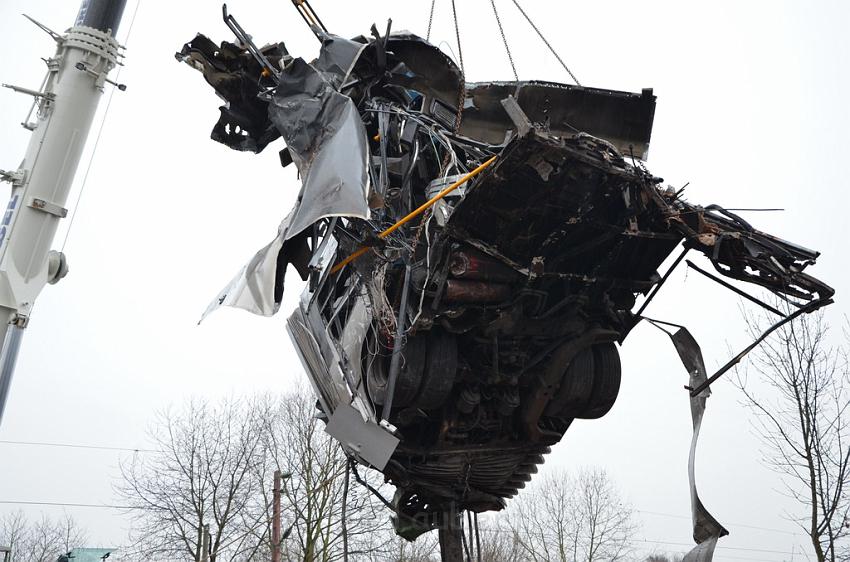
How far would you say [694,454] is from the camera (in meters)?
7.18

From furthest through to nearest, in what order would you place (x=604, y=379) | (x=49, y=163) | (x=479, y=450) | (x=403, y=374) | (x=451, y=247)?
1. (x=49, y=163)
2. (x=479, y=450)
3. (x=604, y=379)
4. (x=403, y=374)
5. (x=451, y=247)

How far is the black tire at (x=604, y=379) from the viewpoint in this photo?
7828 millimetres

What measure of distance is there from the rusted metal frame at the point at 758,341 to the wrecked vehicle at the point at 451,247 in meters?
0.03

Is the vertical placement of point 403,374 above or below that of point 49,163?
below

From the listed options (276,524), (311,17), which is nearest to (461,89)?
(311,17)

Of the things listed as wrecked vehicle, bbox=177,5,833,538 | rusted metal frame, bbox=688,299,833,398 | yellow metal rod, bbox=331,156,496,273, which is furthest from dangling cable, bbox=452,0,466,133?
rusted metal frame, bbox=688,299,833,398

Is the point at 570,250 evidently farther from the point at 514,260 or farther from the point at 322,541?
the point at 322,541

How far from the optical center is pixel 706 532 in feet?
22.7

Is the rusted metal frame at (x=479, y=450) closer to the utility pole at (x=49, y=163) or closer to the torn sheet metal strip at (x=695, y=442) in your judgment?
the torn sheet metal strip at (x=695, y=442)

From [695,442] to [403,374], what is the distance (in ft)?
9.99

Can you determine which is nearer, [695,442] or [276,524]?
[695,442]

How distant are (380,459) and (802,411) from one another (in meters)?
8.52

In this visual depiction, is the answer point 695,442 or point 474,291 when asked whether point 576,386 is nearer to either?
point 695,442

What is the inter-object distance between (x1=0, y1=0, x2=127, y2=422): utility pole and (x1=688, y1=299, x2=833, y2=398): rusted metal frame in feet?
23.9
